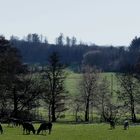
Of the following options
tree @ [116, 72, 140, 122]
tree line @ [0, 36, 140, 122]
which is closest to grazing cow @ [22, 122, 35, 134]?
tree line @ [0, 36, 140, 122]

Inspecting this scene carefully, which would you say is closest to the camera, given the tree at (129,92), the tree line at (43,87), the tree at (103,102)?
the tree line at (43,87)

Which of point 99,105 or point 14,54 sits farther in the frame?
point 99,105

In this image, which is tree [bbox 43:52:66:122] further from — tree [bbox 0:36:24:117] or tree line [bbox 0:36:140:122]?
tree [bbox 0:36:24:117]

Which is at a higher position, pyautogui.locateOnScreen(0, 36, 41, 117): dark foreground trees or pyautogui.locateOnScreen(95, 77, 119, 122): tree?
pyautogui.locateOnScreen(0, 36, 41, 117): dark foreground trees

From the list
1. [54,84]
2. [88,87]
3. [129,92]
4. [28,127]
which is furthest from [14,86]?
[28,127]

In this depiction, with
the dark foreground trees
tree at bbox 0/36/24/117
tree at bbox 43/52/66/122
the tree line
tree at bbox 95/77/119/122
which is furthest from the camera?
tree at bbox 95/77/119/122

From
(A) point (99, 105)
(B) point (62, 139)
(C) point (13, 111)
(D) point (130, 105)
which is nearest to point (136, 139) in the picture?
(B) point (62, 139)

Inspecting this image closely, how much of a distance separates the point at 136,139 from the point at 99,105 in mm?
73562

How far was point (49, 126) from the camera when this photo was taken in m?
55.3

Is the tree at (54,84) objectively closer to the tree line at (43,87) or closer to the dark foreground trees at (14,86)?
the tree line at (43,87)

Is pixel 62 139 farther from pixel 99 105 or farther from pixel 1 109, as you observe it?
pixel 99 105

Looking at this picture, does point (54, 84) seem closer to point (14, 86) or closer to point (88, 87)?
point (14, 86)

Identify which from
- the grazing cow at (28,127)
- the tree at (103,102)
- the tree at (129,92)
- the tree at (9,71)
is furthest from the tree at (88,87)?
the grazing cow at (28,127)

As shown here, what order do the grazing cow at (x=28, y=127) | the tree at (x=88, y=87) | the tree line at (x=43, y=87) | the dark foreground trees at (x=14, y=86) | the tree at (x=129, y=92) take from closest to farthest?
the grazing cow at (x=28, y=127), the dark foreground trees at (x=14, y=86), the tree line at (x=43, y=87), the tree at (x=129, y=92), the tree at (x=88, y=87)
